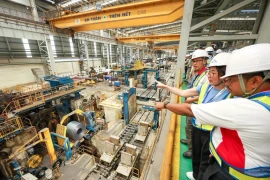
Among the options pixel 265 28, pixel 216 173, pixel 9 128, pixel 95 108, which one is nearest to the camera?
pixel 216 173

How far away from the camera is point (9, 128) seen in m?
6.27

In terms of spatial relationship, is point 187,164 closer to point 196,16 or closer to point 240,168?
point 240,168

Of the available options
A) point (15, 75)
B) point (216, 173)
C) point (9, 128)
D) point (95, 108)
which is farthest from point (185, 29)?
point (15, 75)

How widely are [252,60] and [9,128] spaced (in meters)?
9.58

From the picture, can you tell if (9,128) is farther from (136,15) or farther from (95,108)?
(136,15)

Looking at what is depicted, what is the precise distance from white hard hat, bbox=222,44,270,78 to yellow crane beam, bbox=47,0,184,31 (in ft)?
21.2

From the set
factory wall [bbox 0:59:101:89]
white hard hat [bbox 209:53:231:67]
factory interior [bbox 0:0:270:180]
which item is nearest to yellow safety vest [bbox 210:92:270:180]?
factory interior [bbox 0:0:270:180]

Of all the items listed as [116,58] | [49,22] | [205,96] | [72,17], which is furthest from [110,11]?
[116,58]

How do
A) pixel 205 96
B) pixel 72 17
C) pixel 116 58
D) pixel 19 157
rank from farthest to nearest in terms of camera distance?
pixel 116 58 < pixel 72 17 < pixel 19 157 < pixel 205 96

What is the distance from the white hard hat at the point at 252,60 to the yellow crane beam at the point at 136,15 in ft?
21.2

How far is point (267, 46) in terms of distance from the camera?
0.89m

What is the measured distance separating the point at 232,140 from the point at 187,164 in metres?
1.79

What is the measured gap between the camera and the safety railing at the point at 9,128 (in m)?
6.02

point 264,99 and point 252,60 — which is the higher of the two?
point 252,60
